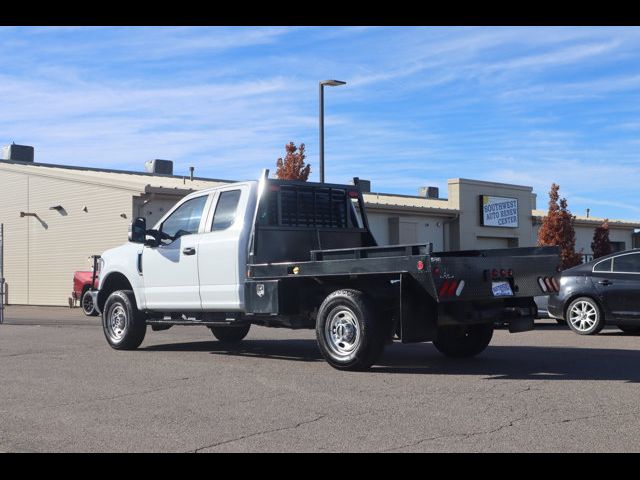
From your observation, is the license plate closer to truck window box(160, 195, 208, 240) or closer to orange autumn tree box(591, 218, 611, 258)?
truck window box(160, 195, 208, 240)

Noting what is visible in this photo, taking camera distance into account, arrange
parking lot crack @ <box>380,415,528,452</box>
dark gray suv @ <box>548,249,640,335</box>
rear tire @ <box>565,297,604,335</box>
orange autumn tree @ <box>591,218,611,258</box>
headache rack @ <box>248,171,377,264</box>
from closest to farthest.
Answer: parking lot crack @ <box>380,415,528,452</box>
headache rack @ <box>248,171,377,264</box>
dark gray suv @ <box>548,249,640,335</box>
rear tire @ <box>565,297,604,335</box>
orange autumn tree @ <box>591,218,611,258</box>

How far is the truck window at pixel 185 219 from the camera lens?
11609mm

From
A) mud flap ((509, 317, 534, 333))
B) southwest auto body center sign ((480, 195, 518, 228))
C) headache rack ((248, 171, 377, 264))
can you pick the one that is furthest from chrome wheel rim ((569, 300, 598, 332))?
southwest auto body center sign ((480, 195, 518, 228))

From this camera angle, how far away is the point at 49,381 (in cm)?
916

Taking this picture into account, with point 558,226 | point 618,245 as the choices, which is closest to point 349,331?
point 558,226

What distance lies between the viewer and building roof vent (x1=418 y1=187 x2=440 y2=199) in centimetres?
4691

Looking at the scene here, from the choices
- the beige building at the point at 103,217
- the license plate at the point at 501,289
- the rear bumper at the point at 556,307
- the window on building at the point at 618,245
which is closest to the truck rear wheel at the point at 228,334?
the license plate at the point at 501,289

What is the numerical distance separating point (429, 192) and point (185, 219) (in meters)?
36.1

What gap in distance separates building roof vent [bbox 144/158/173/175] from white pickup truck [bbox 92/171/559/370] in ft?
88.2

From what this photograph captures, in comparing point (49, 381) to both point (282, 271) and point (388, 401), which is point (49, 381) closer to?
point (282, 271)

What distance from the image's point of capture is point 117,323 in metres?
12.6

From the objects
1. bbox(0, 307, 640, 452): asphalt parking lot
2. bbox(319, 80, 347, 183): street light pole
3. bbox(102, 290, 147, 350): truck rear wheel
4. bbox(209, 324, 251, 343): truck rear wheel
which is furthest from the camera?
bbox(319, 80, 347, 183): street light pole

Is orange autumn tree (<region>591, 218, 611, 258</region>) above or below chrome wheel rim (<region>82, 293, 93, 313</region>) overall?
above
